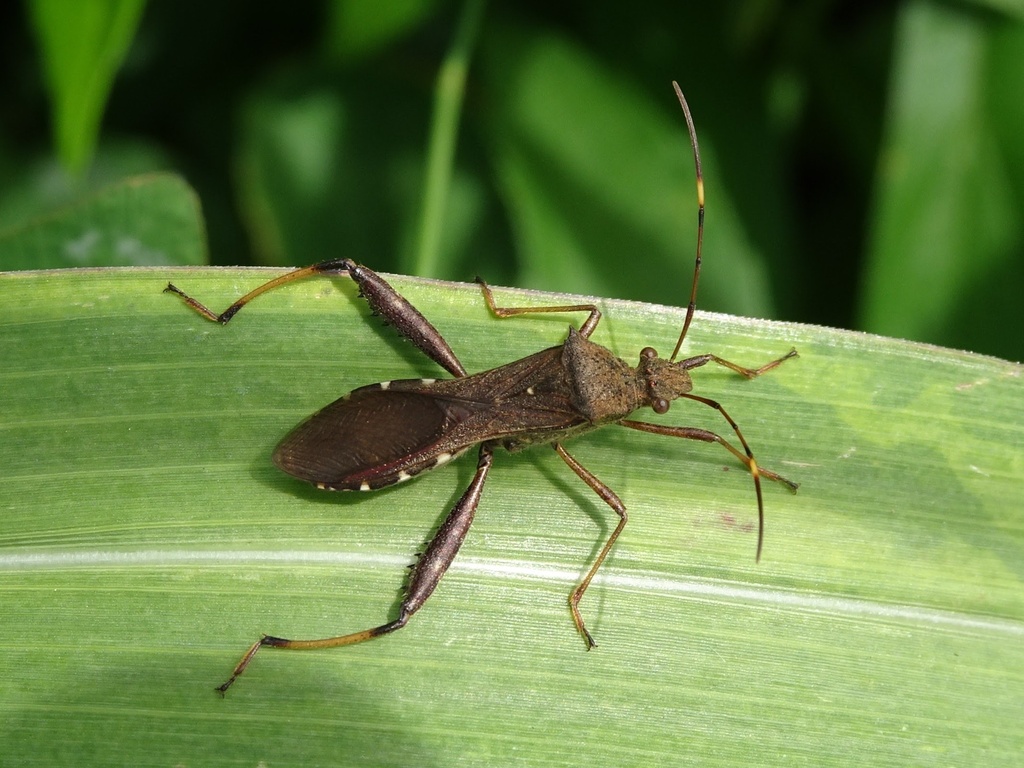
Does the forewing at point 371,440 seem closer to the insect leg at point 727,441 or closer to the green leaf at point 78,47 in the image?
the insect leg at point 727,441

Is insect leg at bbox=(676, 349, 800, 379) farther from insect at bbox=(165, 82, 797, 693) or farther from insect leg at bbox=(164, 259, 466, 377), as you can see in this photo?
insect leg at bbox=(164, 259, 466, 377)

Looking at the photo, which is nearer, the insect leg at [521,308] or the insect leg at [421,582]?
the insect leg at [421,582]

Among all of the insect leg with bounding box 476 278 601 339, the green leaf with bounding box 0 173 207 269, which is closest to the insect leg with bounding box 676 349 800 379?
the insect leg with bounding box 476 278 601 339

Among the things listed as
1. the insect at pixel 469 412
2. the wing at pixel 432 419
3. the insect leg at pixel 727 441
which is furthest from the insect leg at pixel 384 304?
the insect leg at pixel 727 441

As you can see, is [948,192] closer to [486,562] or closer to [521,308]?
[521,308]

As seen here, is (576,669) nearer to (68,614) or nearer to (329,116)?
(68,614)

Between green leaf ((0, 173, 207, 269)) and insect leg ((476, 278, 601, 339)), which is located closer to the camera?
insect leg ((476, 278, 601, 339))
